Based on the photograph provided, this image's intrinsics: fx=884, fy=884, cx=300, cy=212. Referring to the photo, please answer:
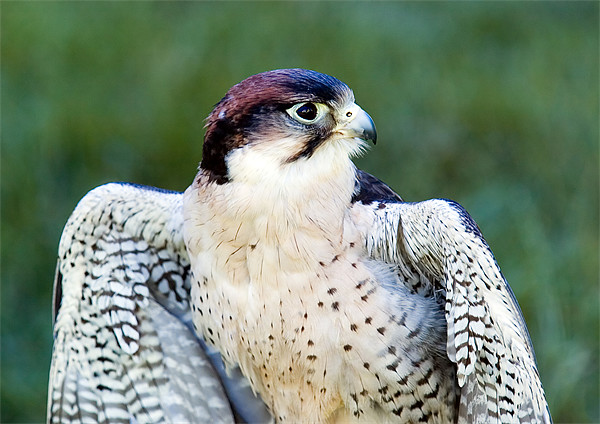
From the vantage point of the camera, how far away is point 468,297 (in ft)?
10.2

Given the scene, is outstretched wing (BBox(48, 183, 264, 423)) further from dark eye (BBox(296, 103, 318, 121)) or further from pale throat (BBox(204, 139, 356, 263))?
dark eye (BBox(296, 103, 318, 121))

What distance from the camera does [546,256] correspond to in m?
5.40

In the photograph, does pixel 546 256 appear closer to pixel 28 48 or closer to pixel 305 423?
pixel 305 423

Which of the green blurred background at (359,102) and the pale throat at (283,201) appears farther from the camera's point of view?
the green blurred background at (359,102)

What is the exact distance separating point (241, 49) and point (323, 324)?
12.8 feet

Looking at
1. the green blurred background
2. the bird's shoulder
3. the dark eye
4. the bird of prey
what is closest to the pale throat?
the bird of prey

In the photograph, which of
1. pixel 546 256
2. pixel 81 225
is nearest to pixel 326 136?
pixel 81 225

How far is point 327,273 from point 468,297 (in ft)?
1.68

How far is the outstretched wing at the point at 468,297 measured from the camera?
10.1 ft

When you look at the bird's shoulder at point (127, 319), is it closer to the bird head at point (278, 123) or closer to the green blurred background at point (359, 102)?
the bird head at point (278, 123)

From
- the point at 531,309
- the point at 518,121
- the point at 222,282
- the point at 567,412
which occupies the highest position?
the point at 518,121

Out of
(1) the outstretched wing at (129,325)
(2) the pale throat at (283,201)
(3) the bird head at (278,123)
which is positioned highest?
(3) the bird head at (278,123)

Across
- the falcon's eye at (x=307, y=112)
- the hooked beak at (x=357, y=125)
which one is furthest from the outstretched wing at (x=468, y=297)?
the falcon's eye at (x=307, y=112)

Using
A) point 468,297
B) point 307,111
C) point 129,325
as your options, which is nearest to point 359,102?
point 129,325
